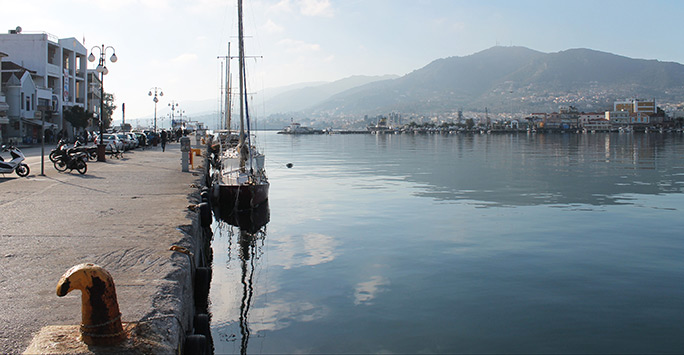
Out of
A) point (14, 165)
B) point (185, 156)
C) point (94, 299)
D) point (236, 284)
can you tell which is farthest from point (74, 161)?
point (94, 299)

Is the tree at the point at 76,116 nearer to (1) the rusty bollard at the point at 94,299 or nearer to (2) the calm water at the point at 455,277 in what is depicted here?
(2) the calm water at the point at 455,277

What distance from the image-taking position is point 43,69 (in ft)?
215

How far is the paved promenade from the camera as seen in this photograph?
6.58 meters

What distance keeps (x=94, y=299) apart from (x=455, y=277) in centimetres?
956

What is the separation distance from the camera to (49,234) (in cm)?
1080

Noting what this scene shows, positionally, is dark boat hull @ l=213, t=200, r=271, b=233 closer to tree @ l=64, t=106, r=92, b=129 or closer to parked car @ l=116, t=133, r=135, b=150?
parked car @ l=116, t=133, r=135, b=150

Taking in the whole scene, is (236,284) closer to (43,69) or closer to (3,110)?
(3,110)

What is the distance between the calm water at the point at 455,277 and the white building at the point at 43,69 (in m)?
43.3

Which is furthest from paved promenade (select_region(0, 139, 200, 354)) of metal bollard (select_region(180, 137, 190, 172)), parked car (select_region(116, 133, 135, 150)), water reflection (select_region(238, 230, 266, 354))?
parked car (select_region(116, 133, 135, 150))

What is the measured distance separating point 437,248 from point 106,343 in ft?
40.4

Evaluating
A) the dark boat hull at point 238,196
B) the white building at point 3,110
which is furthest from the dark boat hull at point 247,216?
the white building at point 3,110

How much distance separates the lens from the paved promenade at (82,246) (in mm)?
6582

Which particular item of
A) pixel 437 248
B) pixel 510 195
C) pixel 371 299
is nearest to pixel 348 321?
pixel 371 299

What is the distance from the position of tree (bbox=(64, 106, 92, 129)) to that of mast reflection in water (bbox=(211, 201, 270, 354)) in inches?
1990
